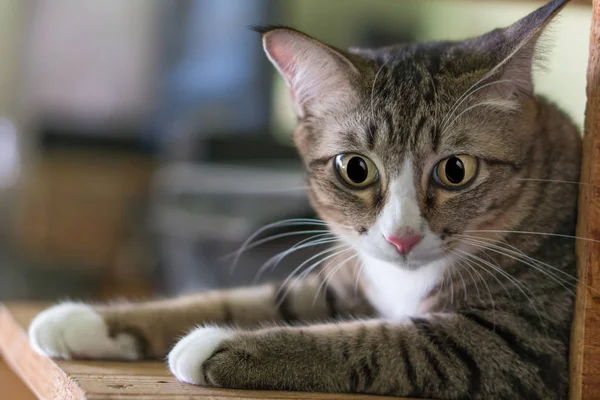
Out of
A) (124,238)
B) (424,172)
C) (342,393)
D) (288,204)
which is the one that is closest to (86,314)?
(342,393)

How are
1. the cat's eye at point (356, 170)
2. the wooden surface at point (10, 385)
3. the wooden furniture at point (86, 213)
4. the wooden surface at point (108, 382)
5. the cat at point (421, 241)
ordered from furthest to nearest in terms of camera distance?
the wooden furniture at point (86, 213) → the wooden surface at point (10, 385) → the cat's eye at point (356, 170) → the cat at point (421, 241) → the wooden surface at point (108, 382)

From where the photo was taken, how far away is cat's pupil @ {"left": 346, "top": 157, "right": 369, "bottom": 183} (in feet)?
3.46

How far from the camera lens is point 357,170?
3.50 feet

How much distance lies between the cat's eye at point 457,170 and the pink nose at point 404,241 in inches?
3.5

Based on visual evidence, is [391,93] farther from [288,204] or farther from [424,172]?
[288,204]

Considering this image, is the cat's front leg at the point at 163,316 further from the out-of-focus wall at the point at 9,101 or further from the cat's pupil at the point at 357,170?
the out-of-focus wall at the point at 9,101

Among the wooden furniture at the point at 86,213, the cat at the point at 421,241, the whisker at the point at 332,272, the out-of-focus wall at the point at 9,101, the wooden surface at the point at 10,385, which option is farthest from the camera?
the wooden furniture at the point at 86,213

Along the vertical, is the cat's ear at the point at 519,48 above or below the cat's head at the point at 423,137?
above

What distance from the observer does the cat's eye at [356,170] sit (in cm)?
104

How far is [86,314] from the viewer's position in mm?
1110

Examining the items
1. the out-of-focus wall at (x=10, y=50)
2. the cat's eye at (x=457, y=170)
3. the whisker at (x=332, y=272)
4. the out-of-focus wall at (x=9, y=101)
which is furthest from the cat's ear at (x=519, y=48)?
the out-of-focus wall at (x=10, y=50)

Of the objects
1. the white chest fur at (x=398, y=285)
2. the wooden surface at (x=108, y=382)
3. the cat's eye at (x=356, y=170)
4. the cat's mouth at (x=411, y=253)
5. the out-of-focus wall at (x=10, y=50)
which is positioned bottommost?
the wooden surface at (x=108, y=382)

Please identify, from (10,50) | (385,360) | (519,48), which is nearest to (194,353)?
(385,360)

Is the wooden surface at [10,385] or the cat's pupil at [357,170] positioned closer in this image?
the cat's pupil at [357,170]
